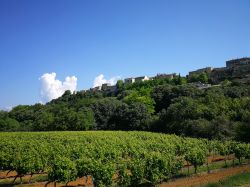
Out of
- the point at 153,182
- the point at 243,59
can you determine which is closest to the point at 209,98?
the point at 153,182

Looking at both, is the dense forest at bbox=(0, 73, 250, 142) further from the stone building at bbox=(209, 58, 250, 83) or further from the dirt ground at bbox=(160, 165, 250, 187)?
the stone building at bbox=(209, 58, 250, 83)

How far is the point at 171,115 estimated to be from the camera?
6506 centimetres

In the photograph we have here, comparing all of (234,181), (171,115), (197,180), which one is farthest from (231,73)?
(234,181)

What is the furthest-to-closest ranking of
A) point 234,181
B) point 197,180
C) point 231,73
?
1. point 231,73
2. point 197,180
3. point 234,181

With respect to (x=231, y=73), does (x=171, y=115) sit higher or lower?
lower

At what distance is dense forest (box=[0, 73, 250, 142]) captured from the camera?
174 feet

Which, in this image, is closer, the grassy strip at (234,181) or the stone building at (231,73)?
the grassy strip at (234,181)

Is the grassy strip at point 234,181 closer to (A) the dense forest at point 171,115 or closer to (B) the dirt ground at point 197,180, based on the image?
(B) the dirt ground at point 197,180

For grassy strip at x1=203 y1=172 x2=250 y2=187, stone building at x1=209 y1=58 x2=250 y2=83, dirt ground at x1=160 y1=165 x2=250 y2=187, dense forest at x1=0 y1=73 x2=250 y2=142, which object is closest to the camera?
grassy strip at x1=203 y1=172 x2=250 y2=187

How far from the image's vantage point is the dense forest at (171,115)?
53.0 m

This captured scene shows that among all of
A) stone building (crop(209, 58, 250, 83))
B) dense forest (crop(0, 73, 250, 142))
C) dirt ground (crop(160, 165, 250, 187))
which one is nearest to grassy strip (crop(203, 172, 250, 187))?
dirt ground (crop(160, 165, 250, 187))

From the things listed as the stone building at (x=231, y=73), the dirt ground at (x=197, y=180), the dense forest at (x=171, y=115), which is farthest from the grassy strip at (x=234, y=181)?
the stone building at (x=231, y=73)

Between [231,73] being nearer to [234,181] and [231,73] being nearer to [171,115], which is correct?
[171,115]

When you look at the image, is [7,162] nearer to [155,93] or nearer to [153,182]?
[153,182]
